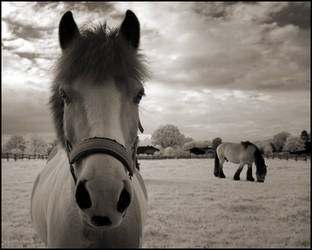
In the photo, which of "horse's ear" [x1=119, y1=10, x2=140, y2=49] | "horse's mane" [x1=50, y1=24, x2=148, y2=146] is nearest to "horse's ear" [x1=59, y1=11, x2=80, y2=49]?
"horse's mane" [x1=50, y1=24, x2=148, y2=146]

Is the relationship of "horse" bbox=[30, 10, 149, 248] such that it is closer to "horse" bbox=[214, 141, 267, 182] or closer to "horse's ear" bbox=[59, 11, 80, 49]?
"horse's ear" bbox=[59, 11, 80, 49]

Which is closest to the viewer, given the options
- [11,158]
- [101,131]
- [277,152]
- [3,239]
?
[101,131]

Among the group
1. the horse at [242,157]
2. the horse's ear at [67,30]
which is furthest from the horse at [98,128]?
the horse at [242,157]

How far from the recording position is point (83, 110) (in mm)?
2127

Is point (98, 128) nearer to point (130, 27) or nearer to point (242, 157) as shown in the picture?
point (130, 27)

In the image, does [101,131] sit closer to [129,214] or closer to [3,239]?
[129,214]

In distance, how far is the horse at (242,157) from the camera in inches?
698

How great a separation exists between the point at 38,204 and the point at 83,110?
105 inches

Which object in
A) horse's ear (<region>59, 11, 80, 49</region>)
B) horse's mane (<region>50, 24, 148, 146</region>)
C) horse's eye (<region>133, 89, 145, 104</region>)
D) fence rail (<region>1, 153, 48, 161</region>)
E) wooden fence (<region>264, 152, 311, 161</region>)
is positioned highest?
horse's ear (<region>59, 11, 80, 49</region>)

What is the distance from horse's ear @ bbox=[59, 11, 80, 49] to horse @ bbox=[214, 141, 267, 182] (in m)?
17.1

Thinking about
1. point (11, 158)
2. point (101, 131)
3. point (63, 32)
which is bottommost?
point (11, 158)

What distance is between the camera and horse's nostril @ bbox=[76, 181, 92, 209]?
1.81 meters

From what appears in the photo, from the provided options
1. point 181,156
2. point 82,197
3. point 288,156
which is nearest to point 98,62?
point 82,197

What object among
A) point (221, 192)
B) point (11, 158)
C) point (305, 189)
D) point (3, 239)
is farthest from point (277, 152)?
point (11, 158)
